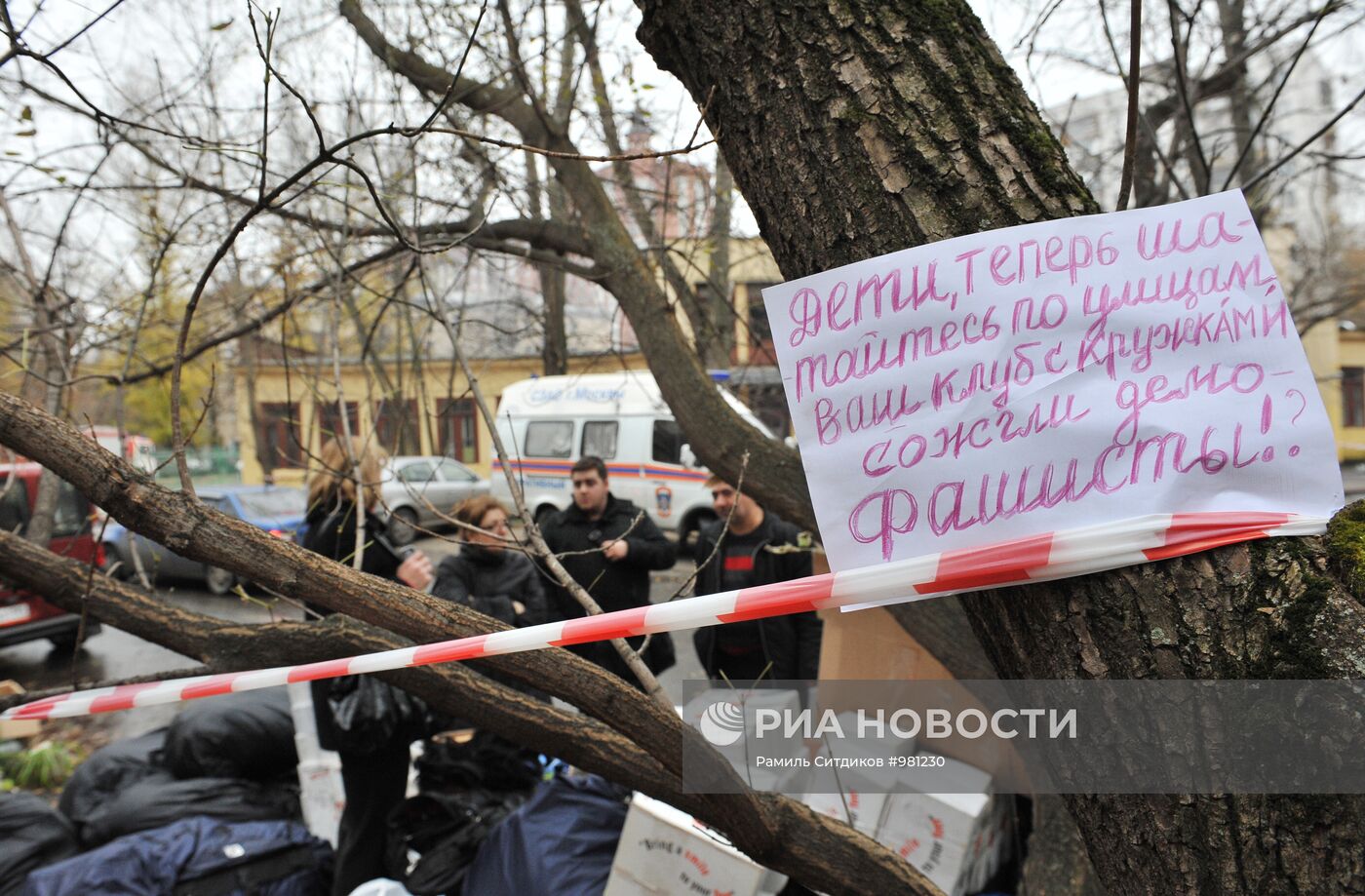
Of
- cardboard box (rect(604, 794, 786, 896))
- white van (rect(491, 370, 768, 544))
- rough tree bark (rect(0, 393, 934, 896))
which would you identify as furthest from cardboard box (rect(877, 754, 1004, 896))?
white van (rect(491, 370, 768, 544))

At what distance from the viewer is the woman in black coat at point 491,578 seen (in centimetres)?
389

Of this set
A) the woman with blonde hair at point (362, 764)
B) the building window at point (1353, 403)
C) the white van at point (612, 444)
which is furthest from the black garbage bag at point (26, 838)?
the building window at point (1353, 403)

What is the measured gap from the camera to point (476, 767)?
3148mm

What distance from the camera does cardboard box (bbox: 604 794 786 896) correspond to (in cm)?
229

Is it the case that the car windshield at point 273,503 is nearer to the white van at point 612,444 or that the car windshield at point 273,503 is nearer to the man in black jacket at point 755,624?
the white van at point 612,444

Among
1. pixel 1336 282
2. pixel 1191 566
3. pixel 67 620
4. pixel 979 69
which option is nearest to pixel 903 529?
pixel 1191 566

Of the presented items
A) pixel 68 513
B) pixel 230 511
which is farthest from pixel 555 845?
pixel 230 511

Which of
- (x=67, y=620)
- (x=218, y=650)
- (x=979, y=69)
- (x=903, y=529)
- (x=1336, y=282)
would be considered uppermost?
(x=1336, y=282)

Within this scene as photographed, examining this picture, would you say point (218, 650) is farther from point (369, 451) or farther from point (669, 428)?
point (669, 428)

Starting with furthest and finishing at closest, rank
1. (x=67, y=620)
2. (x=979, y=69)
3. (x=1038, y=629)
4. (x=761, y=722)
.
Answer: (x=67, y=620)
(x=761, y=722)
(x=979, y=69)
(x=1038, y=629)

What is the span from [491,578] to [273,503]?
8762 mm

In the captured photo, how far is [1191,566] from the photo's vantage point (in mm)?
1002

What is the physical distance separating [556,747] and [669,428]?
35.8ft

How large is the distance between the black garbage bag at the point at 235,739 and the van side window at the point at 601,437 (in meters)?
9.38
